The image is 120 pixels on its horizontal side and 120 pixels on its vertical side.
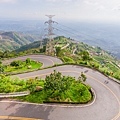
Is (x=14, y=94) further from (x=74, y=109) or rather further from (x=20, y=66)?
(x=20, y=66)

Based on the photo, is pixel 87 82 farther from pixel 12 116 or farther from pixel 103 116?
pixel 12 116

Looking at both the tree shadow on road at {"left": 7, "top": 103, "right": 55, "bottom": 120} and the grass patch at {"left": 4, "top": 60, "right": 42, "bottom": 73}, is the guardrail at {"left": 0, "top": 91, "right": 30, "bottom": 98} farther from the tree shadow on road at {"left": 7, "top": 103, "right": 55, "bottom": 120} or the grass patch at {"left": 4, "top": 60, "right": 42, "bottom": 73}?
the grass patch at {"left": 4, "top": 60, "right": 42, "bottom": 73}

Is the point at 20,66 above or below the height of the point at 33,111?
below

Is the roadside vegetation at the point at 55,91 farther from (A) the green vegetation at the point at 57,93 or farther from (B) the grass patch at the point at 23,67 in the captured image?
(B) the grass patch at the point at 23,67

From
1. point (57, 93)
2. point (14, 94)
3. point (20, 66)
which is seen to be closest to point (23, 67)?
point (20, 66)

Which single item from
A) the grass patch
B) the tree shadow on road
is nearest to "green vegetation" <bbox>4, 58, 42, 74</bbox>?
the grass patch

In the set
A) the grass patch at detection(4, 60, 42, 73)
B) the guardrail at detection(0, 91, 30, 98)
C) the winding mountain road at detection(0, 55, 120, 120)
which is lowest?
the grass patch at detection(4, 60, 42, 73)

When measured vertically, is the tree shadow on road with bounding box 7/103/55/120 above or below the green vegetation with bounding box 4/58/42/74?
above

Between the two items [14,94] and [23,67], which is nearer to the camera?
[14,94]

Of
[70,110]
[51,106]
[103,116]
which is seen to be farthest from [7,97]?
[103,116]

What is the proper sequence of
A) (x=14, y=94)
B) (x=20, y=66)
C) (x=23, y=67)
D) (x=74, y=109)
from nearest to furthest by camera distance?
(x=74, y=109)
(x=14, y=94)
(x=23, y=67)
(x=20, y=66)

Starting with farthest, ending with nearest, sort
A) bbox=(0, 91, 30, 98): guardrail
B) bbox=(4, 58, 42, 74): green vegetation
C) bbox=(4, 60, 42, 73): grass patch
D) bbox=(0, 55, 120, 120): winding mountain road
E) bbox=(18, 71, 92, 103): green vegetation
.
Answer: bbox=(4, 58, 42, 74): green vegetation
bbox=(4, 60, 42, 73): grass patch
bbox=(0, 91, 30, 98): guardrail
bbox=(18, 71, 92, 103): green vegetation
bbox=(0, 55, 120, 120): winding mountain road

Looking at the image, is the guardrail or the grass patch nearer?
the guardrail
